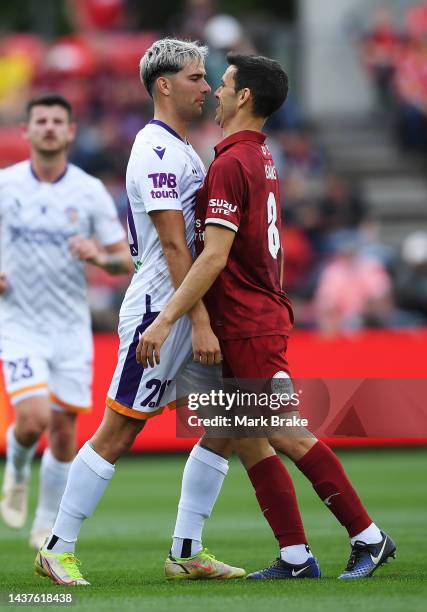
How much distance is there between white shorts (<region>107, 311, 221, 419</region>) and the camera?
6.77m

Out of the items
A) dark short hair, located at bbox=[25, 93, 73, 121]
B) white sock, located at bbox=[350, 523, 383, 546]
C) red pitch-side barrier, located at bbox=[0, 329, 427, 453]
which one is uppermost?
dark short hair, located at bbox=[25, 93, 73, 121]

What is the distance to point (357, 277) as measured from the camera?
1731cm

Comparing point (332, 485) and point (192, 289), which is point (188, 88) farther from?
point (332, 485)

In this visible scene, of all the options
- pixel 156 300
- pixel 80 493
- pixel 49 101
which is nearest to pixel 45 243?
pixel 49 101

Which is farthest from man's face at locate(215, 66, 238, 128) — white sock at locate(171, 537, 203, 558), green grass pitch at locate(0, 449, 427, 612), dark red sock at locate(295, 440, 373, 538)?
green grass pitch at locate(0, 449, 427, 612)

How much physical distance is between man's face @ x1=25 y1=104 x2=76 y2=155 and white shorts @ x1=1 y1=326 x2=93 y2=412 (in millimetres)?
1159

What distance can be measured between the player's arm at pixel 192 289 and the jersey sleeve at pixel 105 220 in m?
2.59

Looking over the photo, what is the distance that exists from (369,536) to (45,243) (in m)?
3.24

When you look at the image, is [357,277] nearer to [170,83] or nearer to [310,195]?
[310,195]

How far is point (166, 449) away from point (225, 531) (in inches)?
245

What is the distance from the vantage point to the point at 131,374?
6789mm

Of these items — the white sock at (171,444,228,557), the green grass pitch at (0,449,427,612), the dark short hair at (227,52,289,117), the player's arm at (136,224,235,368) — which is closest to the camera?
the green grass pitch at (0,449,427,612)

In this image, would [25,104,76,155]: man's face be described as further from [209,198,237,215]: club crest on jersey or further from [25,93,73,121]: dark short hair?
[209,198,237,215]: club crest on jersey

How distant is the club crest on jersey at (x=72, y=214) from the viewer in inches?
357
